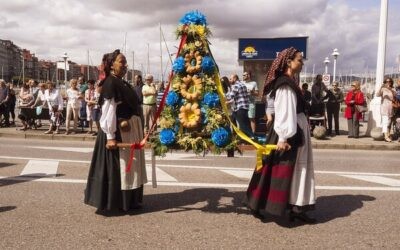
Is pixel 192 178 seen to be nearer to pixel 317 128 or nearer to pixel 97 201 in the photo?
pixel 97 201

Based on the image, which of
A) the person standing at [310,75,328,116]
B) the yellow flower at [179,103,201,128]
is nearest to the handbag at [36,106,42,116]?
the person standing at [310,75,328,116]

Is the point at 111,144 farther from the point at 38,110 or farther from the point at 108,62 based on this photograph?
the point at 38,110

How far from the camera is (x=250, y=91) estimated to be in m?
13.8

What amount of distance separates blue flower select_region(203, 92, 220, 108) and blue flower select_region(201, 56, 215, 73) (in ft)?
0.97

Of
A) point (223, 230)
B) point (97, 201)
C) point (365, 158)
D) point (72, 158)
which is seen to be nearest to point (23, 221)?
point (97, 201)

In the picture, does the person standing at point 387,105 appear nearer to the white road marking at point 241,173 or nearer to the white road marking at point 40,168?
the white road marking at point 241,173

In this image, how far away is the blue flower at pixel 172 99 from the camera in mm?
5957

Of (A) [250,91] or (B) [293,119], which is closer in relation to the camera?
(B) [293,119]

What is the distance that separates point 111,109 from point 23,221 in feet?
5.68

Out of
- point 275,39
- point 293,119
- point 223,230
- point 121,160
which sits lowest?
point 223,230

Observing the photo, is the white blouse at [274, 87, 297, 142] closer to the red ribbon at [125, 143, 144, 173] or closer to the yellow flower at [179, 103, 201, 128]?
the yellow flower at [179, 103, 201, 128]

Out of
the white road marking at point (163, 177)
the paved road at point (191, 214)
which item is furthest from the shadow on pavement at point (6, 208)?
the white road marking at point (163, 177)

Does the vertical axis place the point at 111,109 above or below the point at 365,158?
above

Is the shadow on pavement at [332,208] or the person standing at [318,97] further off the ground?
the person standing at [318,97]
